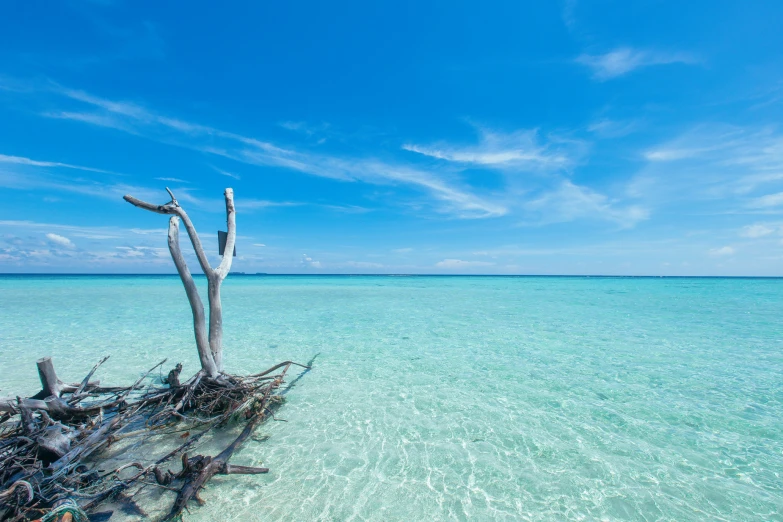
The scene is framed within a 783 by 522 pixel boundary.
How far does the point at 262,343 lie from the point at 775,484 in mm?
10392

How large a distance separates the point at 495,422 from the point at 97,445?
4.99 meters

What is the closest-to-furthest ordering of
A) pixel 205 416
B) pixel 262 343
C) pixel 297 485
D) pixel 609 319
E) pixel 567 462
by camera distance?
pixel 297 485 < pixel 567 462 < pixel 205 416 < pixel 262 343 < pixel 609 319

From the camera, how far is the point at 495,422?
16.7 ft

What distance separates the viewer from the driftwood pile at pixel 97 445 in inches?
109

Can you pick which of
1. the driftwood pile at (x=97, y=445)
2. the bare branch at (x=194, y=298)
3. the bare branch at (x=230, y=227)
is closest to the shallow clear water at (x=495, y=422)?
the driftwood pile at (x=97, y=445)

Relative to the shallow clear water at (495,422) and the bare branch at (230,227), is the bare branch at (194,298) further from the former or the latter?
the shallow clear water at (495,422)

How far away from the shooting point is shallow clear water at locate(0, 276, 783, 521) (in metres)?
3.43

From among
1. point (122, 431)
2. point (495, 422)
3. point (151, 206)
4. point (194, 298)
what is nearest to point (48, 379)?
point (122, 431)

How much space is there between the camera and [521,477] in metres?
3.83

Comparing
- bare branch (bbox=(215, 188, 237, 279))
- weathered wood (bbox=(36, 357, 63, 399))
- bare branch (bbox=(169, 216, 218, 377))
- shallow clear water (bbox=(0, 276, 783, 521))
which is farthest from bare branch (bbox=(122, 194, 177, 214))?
shallow clear water (bbox=(0, 276, 783, 521))

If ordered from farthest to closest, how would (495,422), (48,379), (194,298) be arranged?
(495,422) < (194,298) < (48,379)

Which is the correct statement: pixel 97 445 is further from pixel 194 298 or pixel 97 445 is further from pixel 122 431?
pixel 194 298

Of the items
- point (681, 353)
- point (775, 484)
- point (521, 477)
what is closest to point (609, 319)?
point (681, 353)

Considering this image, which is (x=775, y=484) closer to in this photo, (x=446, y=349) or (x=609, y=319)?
(x=446, y=349)
